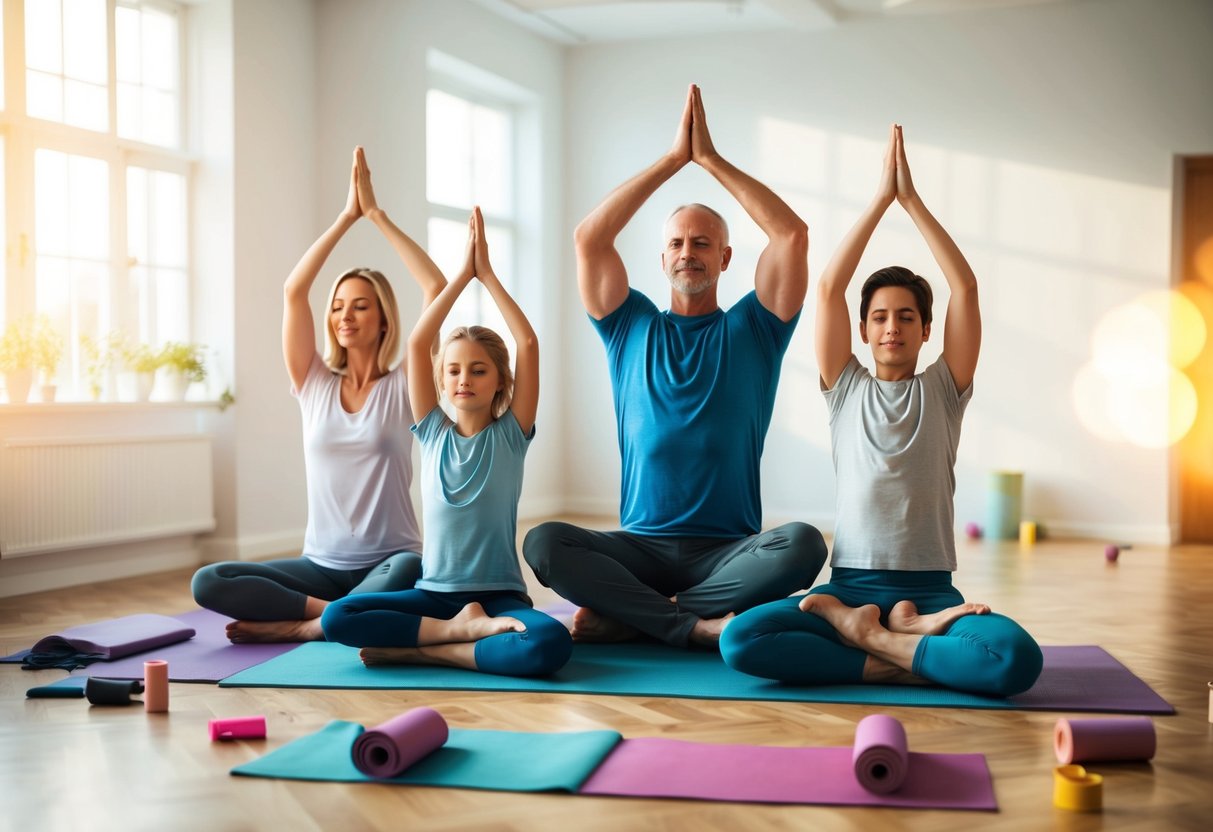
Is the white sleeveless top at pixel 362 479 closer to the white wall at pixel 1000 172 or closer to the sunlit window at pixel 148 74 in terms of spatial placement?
the sunlit window at pixel 148 74

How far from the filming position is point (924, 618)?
9.21 ft

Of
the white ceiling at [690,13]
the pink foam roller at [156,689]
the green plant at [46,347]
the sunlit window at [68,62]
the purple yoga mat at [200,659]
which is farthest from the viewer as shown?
the white ceiling at [690,13]

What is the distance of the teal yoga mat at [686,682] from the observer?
2.72 metres

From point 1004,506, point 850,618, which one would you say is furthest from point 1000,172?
point 850,618

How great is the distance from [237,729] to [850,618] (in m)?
1.41

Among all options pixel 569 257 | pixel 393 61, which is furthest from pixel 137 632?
pixel 569 257

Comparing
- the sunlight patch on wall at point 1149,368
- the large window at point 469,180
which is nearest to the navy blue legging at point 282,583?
the large window at point 469,180

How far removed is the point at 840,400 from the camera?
10.0 feet

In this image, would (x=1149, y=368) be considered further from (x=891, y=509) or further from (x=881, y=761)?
(x=881, y=761)

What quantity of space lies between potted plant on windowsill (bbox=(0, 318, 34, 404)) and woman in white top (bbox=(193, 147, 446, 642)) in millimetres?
1557

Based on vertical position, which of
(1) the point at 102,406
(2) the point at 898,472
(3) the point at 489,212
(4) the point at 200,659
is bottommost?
(4) the point at 200,659

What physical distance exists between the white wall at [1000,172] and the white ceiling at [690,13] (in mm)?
97

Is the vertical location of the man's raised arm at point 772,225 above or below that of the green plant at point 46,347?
above

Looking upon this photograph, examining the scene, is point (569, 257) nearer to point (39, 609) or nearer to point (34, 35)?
point (34, 35)
